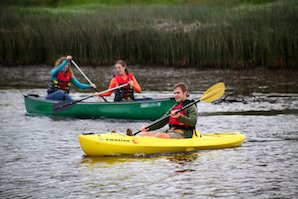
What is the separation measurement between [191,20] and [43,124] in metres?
12.4

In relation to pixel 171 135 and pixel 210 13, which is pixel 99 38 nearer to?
pixel 210 13

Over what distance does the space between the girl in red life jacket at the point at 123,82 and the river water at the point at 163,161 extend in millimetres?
629

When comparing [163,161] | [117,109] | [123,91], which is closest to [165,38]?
[123,91]

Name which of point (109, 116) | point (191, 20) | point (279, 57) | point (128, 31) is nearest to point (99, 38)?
point (128, 31)

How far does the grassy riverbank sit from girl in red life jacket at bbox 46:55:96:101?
7239mm

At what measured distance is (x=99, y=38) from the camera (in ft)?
84.1

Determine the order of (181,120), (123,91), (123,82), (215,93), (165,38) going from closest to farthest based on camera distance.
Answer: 1. (181,120)
2. (215,93)
3. (123,82)
4. (123,91)
5. (165,38)

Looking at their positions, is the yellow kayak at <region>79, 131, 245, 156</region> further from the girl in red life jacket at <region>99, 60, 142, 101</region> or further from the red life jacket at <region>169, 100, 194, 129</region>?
the girl in red life jacket at <region>99, 60, 142, 101</region>

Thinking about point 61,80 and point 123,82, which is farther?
point 61,80

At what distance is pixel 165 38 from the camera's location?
24969mm

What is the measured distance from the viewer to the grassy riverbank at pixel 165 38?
23156mm

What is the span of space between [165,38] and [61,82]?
827 centimetres

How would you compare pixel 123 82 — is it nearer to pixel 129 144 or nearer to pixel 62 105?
pixel 62 105

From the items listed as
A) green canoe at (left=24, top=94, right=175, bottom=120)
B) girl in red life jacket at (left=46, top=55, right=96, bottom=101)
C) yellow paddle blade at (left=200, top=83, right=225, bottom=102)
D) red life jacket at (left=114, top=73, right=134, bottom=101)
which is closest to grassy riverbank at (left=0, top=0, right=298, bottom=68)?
girl in red life jacket at (left=46, top=55, right=96, bottom=101)
